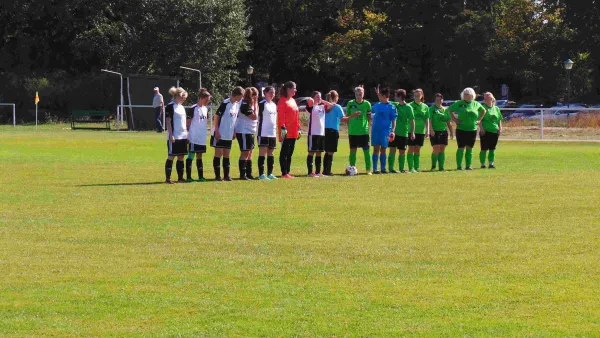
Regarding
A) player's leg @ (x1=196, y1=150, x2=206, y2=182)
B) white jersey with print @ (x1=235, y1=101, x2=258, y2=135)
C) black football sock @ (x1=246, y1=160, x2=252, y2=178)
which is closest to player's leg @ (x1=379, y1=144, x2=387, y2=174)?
black football sock @ (x1=246, y1=160, x2=252, y2=178)

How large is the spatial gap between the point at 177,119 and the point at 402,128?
6038mm

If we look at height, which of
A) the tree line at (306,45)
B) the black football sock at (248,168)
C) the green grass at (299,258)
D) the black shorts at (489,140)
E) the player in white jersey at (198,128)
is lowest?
the green grass at (299,258)

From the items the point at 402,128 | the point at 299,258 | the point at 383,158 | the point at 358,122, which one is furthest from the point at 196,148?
→ the point at 299,258

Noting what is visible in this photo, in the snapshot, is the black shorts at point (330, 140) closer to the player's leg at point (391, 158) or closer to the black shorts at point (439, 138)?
the player's leg at point (391, 158)

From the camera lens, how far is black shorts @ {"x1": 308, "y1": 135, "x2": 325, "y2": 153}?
23688 mm

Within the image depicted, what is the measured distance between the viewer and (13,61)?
7456 centimetres

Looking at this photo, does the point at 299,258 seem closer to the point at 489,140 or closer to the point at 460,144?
the point at 460,144

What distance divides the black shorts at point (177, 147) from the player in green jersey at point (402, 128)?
18.6ft

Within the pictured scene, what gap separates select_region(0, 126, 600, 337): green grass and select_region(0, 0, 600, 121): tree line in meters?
48.4

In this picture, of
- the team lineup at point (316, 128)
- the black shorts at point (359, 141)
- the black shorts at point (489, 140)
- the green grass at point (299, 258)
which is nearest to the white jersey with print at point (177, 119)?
the team lineup at point (316, 128)

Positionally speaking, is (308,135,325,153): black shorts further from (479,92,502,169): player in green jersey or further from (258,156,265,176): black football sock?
(479,92,502,169): player in green jersey

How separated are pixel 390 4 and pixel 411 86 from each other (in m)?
5.87

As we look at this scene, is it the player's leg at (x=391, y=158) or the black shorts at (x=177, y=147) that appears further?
the player's leg at (x=391, y=158)

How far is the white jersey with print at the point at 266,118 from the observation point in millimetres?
Answer: 22578
